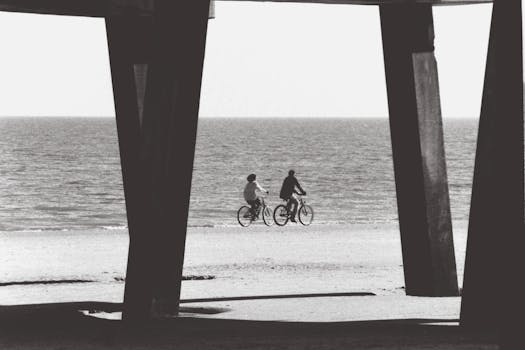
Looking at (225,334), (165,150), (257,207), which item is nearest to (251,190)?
(257,207)

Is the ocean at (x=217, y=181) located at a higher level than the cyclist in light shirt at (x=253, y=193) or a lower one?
higher

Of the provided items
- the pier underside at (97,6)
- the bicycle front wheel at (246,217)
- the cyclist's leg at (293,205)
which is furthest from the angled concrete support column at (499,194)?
the bicycle front wheel at (246,217)

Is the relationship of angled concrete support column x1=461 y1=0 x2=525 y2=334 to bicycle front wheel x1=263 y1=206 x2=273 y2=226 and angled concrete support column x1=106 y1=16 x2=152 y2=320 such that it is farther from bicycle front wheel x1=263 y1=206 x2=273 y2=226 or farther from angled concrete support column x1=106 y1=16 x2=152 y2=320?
bicycle front wheel x1=263 y1=206 x2=273 y2=226

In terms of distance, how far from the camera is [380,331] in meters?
10.4

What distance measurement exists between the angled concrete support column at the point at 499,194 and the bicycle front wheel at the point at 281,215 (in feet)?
83.6

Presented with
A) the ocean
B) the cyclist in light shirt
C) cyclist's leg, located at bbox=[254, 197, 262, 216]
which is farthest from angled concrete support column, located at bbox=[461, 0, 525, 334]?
cyclist's leg, located at bbox=[254, 197, 262, 216]

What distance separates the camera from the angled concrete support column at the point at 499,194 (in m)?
9.04

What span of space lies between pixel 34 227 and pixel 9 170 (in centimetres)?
4142

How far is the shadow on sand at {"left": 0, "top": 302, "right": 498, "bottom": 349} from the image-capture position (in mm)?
9453

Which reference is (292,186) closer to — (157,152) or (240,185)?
(157,152)

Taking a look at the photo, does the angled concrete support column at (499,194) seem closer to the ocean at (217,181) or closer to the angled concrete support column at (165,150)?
the angled concrete support column at (165,150)

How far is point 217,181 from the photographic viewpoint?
73562 mm

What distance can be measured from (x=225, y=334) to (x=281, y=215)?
2541 cm

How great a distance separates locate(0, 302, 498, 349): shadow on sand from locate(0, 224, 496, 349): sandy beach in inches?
0.7
